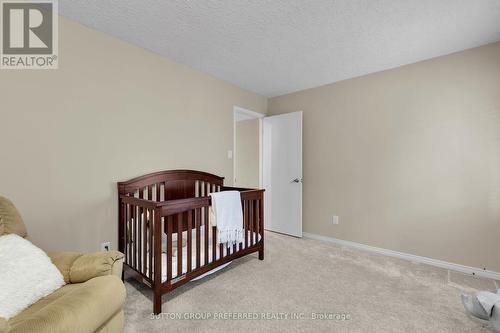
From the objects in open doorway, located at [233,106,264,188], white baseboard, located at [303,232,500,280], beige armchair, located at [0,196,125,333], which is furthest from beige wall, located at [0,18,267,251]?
white baseboard, located at [303,232,500,280]

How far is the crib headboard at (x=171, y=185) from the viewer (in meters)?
2.27

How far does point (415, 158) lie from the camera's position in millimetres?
2688

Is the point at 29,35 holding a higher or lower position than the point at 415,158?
higher

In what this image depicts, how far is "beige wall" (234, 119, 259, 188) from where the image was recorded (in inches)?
179

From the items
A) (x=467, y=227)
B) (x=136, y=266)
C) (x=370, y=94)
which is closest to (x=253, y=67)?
(x=370, y=94)

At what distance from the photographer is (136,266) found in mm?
1958

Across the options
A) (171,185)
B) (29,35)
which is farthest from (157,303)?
(29,35)

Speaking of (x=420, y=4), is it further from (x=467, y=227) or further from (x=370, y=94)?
(x=467, y=227)

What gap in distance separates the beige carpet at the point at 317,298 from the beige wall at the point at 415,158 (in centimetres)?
43

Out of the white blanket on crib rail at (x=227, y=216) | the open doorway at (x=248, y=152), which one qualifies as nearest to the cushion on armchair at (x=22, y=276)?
the white blanket on crib rail at (x=227, y=216)

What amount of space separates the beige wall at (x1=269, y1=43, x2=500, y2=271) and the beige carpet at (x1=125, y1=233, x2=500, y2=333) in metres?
0.43

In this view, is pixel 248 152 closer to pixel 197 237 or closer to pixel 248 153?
pixel 248 153

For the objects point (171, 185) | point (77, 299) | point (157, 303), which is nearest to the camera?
point (77, 299)

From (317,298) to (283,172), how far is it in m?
2.11
